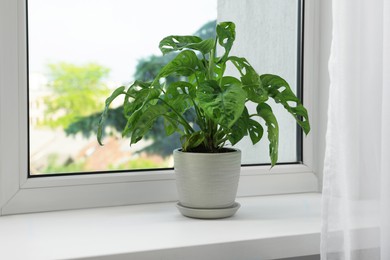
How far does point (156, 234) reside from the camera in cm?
121

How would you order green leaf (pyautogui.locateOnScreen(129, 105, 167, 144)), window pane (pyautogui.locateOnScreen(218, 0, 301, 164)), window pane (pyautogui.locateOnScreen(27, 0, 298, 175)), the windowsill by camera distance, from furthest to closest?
window pane (pyautogui.locateOnScreen(218, 0, 301, 164)) < window pane (pyautogui.locateOnScreen(27, 0, 298, 175)) < green leaf (pyautogui.locateOnScreen(129, 105, 167, 144)) < the windowsill

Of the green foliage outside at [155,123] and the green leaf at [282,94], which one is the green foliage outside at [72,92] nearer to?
the green foliage outside at [155,123]

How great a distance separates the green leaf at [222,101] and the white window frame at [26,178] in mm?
351

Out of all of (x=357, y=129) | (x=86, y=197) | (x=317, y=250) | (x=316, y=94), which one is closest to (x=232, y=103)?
(x=357, y=129)

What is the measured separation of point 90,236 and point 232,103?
40cm

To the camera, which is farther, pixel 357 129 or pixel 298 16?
pixel 298 16

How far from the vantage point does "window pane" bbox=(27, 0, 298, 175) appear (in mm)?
1425

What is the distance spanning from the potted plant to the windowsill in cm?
7

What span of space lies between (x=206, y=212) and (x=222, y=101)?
0.28 m

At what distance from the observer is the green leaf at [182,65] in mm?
1306

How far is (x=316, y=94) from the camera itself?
172 cm

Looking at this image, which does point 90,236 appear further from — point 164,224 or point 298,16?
point 298,16

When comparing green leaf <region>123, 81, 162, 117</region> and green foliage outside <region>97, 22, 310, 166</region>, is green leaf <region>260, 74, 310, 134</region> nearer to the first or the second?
green foliage outside <region>97, 22, 310, 166</region>

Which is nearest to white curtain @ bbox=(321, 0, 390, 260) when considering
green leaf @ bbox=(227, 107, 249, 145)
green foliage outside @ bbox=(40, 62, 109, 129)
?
green leaf @ bbox=(227, 107, 249, 145)
